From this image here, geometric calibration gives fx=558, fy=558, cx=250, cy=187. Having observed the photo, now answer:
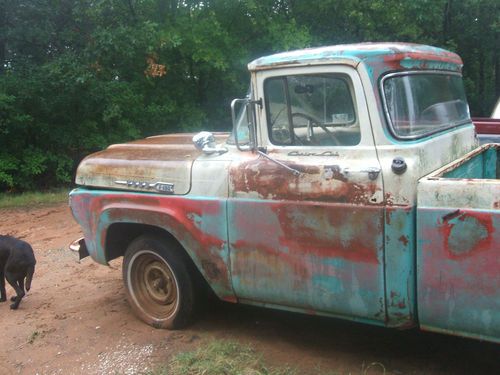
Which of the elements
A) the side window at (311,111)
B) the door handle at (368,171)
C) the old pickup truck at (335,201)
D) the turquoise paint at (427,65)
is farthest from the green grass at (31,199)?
the door handle at (368,171)

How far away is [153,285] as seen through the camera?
463 cm

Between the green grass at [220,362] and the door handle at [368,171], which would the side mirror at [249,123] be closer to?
the door handle at [368,171]

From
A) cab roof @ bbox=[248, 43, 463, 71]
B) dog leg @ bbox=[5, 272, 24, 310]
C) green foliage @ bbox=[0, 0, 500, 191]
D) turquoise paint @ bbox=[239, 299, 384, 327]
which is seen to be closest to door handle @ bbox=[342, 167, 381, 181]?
cab roof @ bbox=[248, 43, 463, 71]

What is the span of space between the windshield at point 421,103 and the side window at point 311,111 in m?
0.24

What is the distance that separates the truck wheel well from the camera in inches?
173

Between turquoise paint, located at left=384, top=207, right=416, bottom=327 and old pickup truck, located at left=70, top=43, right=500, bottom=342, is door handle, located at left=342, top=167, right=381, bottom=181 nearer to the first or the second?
old pickup truck, located at left=70, top=43, right=500, bottom=342

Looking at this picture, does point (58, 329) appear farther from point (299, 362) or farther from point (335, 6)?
point (335, 6)

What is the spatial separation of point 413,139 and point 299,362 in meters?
1.65

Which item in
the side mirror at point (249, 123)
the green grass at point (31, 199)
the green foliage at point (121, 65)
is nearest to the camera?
the side mirror at point (249, 123)

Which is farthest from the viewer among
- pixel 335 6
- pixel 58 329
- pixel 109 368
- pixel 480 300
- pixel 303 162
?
pixel 335 6

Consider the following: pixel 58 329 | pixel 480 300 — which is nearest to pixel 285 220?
pixel 480 300

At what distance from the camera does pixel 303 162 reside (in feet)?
11.7

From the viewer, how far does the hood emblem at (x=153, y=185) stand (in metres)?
4.17

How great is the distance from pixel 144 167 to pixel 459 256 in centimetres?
247
